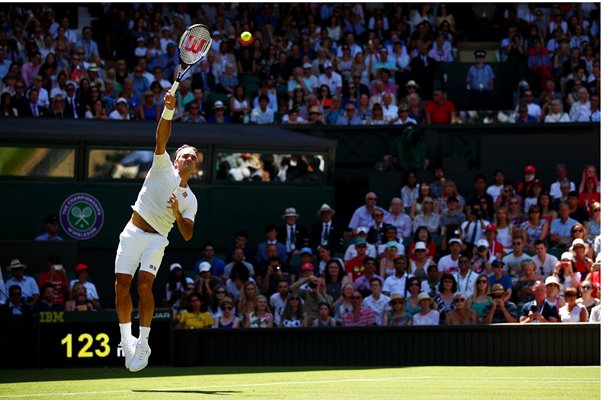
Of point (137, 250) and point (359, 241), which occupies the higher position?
point (359, 241)

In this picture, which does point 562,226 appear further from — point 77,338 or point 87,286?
point 77,338

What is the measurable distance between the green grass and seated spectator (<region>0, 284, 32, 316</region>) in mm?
A: 2016

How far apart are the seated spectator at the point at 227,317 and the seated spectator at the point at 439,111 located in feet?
23.6

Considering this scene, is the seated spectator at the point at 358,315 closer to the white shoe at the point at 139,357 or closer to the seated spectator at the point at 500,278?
the seated spectator at the point at 500,278

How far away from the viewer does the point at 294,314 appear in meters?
16.4

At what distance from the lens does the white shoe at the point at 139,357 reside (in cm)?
1068

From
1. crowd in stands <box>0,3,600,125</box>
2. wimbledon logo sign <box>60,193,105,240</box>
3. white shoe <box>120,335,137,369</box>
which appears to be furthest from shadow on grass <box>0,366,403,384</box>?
crowd in stands <box>0,3,600,125</box>

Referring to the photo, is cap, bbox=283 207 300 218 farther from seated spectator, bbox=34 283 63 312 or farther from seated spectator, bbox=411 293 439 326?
seated spectator, bbox=34 283 63 312

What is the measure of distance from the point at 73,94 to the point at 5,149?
5.66 ft

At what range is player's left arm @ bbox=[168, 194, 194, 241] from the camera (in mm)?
10461

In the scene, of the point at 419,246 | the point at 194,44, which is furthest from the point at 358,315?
the point at 194,44

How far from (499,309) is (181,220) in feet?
22.1

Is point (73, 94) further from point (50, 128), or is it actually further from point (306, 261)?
point (306, 261)

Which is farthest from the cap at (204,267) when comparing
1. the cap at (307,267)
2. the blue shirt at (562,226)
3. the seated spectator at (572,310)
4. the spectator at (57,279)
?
the blue shirt at (562,226)
